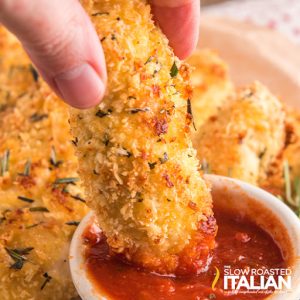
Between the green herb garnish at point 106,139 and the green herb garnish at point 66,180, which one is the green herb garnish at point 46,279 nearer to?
the green herb garnish at point 66,180

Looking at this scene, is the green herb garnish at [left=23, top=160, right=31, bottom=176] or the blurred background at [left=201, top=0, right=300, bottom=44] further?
the blurred background at [left=201, top=0, right=300, bottom=44]

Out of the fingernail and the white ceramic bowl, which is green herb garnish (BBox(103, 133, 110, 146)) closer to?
the fingernail

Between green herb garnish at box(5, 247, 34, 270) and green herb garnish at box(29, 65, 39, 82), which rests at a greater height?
green herb garnish at box(29, 65, 39, 82)

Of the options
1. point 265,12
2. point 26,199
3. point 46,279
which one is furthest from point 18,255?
point 265,12

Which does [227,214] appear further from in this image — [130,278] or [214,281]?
[130,278]

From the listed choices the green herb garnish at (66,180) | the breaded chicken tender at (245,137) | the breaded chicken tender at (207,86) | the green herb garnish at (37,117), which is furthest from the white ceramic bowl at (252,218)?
the breaded chicken tender at (207,86)

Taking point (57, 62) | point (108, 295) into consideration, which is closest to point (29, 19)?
point (57, 62)

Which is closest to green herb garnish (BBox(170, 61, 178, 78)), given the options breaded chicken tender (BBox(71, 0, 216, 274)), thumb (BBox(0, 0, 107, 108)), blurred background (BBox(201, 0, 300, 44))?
breaded chicken tender (BBox(71, 0, 216, 274))
